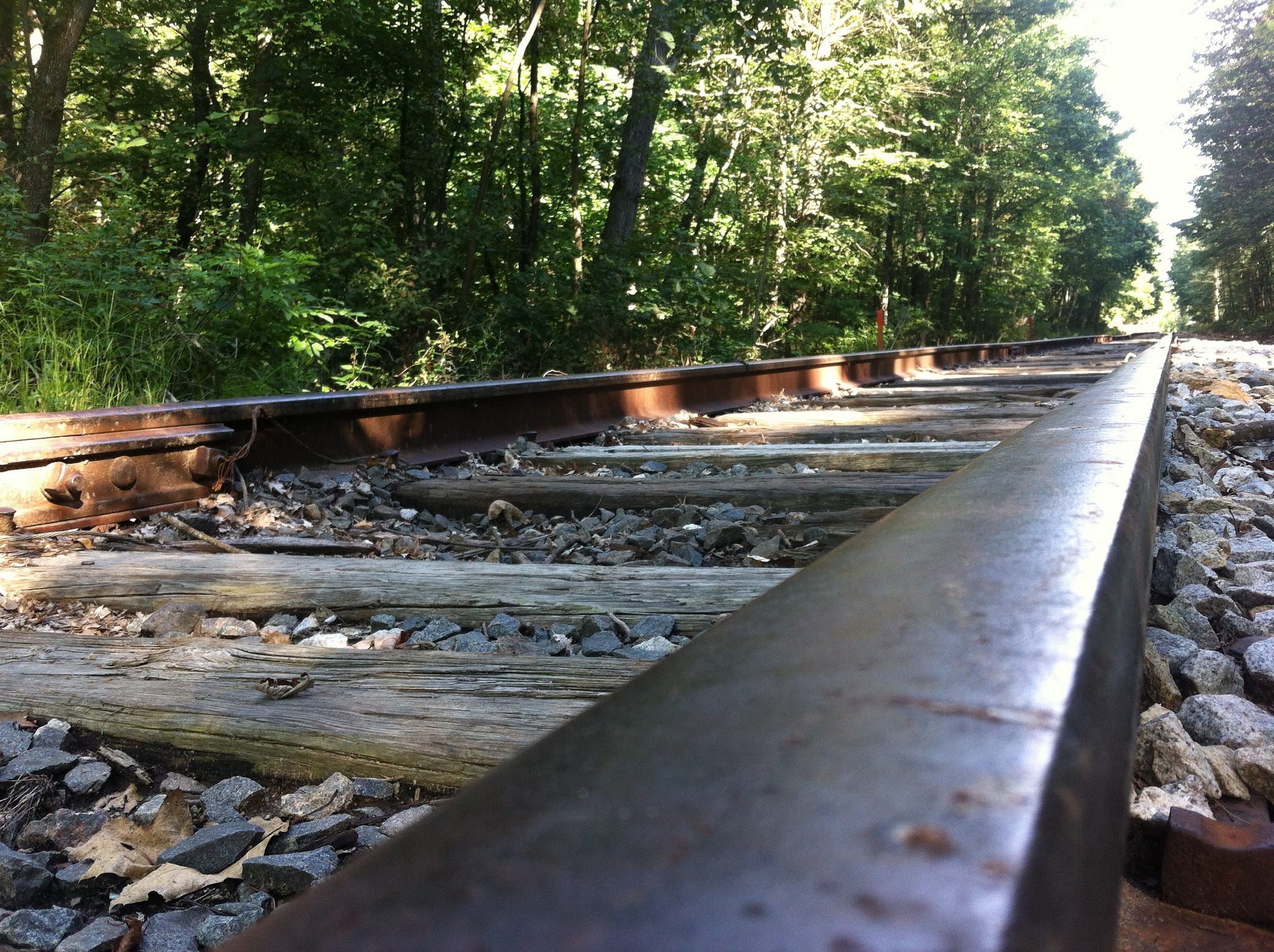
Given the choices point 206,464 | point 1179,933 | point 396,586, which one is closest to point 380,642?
point 396,586

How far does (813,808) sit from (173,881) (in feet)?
3.08

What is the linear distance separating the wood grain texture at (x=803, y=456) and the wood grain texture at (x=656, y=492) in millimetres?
376

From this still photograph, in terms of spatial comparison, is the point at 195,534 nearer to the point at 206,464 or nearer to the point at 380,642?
the point at 206,464

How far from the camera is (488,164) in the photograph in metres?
8.32

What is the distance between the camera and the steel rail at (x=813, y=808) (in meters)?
0.27

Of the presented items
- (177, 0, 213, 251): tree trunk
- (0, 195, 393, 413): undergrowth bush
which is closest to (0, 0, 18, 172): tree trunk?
(177, 0, 213, 251): tree trunk

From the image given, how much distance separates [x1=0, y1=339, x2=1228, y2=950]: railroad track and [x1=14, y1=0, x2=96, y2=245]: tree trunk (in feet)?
25.5

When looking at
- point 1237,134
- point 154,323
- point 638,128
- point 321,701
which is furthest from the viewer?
point 1237,134

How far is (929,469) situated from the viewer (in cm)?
291

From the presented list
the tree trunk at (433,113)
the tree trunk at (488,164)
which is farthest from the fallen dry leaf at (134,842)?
the tree trunk at (433,113)

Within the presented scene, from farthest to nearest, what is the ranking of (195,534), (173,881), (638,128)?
(638,128) → (195,534) → (173,881)

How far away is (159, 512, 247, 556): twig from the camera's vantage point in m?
2.21

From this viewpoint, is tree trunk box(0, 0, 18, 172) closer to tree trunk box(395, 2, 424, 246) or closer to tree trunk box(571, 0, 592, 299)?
tree trunk box(395, 2, 424, 246)

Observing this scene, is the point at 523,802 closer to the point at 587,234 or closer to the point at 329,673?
the point at 329,673
